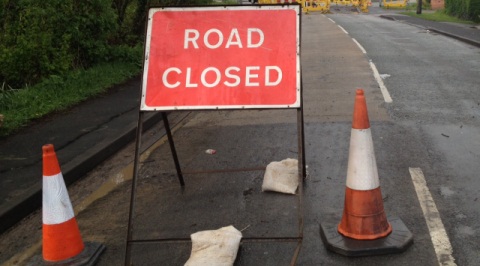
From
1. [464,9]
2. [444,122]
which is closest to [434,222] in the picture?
[444,122]

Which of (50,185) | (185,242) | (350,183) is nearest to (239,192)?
(185,242)

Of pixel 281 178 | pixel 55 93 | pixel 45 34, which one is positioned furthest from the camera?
pixel 45 34

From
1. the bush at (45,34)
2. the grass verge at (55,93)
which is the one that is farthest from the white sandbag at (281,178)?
the bush at (45,34)

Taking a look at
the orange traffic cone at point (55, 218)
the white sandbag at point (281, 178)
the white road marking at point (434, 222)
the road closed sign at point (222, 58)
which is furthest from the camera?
the white sandbag at point (281, 178)

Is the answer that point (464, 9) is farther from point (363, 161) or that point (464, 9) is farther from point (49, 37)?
point (363, 161)

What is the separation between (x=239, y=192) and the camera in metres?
5.61

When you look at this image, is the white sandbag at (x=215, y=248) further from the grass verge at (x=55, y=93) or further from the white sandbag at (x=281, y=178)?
the grass verge at (x=55, y=93)

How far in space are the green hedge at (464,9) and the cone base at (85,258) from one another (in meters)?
27.7

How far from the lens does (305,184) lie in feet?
18.8

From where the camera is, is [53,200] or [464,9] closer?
[53,200]

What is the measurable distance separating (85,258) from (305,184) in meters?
2.31

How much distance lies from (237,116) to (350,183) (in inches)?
194

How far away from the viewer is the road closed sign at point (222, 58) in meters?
4.37

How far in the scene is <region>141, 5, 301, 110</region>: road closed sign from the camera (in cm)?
437
